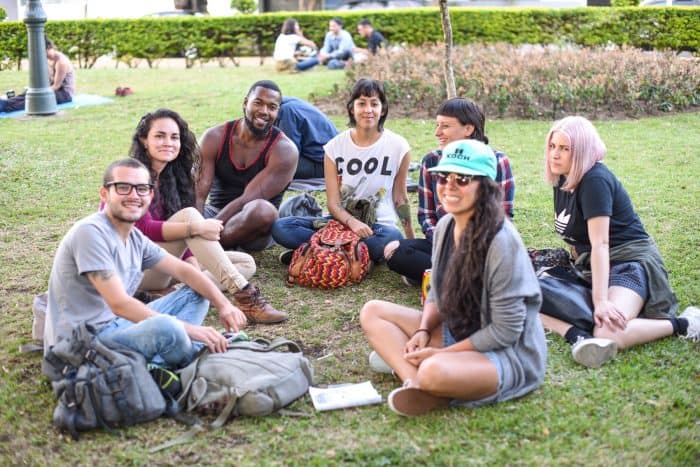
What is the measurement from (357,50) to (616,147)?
28.7 feet

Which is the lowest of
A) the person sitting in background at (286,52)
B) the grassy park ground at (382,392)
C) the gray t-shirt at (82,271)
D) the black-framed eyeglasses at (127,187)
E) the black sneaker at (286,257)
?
the grassy park ground at (382,392)

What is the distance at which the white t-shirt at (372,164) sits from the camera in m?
5.86

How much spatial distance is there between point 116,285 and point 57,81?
9.95 m

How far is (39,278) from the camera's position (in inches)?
229

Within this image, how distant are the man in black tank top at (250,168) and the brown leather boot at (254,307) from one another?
3.22 ft

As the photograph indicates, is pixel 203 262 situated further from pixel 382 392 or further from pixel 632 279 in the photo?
pixel 632 279

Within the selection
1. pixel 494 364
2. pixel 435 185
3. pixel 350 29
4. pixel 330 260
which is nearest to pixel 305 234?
pixel 330 260

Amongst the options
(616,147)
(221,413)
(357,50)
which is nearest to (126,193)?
(221,413)

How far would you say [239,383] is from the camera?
12.4 feet

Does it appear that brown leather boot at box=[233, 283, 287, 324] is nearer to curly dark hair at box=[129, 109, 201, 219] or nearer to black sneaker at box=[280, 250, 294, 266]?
curly dark hair at box=[129, 109, 201, 219]

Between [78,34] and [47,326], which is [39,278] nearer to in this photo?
[47,326]

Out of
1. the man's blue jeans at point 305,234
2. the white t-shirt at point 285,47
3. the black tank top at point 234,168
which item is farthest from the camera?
the white t-shirt at point 285,47

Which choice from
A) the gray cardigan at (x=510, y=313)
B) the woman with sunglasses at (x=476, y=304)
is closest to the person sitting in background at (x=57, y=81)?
the woman with sunglasses at (x=476, y=304)

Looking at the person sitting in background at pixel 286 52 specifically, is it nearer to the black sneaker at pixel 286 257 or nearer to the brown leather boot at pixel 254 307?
the black sneaker at pixel 286 257
